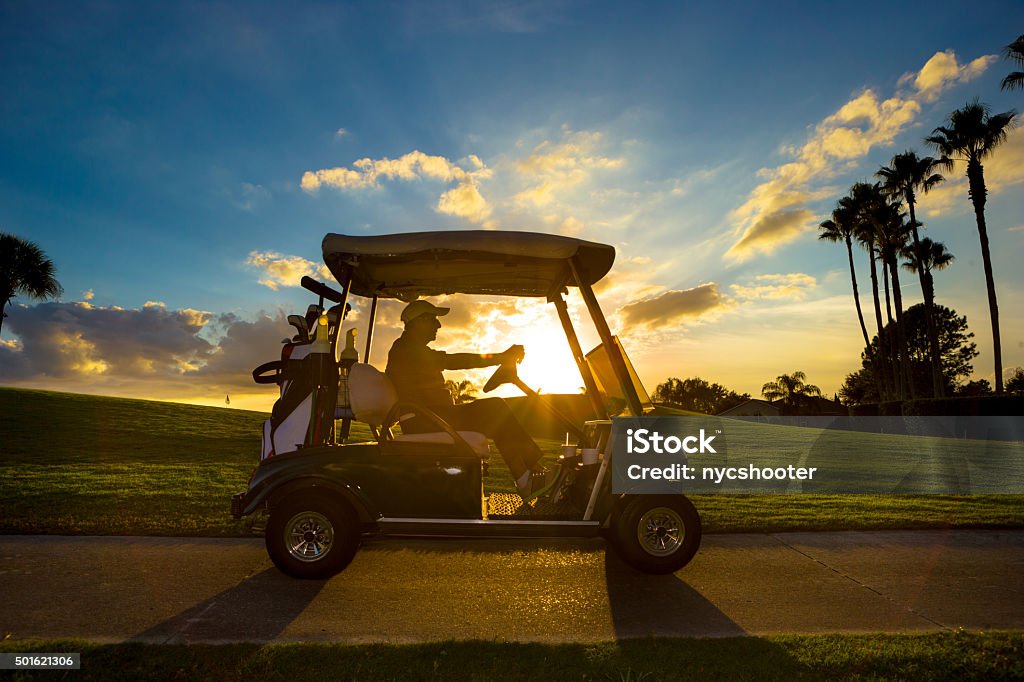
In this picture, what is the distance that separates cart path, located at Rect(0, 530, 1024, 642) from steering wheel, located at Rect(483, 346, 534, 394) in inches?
59.3

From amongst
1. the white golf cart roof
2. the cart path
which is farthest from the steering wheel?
the cart path

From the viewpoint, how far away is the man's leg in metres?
5.31

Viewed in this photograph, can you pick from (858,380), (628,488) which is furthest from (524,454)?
(858,380)

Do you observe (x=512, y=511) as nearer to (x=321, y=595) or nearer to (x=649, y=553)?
(x=649, y=553)

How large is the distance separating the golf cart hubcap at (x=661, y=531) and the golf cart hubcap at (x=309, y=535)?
2.36m

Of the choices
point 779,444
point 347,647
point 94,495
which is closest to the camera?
point 347,647

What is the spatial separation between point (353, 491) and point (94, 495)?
632 cm

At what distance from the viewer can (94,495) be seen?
353 inches

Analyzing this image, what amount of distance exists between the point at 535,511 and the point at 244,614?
7.20 feet

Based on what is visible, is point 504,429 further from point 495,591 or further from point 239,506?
point 239,506

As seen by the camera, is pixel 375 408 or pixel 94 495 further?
pixel 94 495

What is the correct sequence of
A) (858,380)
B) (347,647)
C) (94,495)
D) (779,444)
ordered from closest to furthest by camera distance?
(347,647) < (94,495) < (779,444) < (858,380)

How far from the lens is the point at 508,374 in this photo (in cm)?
543

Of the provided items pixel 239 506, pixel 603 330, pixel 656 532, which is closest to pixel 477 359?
pixel 603 330
